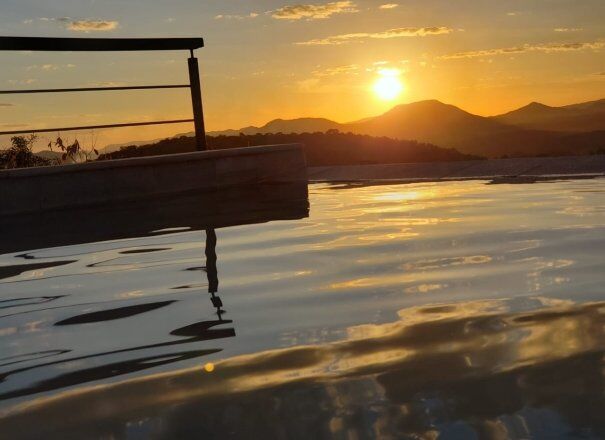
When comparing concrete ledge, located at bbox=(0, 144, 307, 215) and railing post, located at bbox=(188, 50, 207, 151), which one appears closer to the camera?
concrete ledge, located at bbox=(0, 144, 307, 215)

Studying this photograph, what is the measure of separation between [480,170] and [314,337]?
6.49 m

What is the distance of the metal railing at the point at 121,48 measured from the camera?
19.8 feet

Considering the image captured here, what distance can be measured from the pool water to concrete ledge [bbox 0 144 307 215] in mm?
2143

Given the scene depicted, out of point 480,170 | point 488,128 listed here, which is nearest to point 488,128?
point 488,128

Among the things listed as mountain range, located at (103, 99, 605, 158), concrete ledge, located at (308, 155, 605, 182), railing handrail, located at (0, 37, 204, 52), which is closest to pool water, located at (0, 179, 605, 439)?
railing handrail, located at (0, 37, 204, 52)

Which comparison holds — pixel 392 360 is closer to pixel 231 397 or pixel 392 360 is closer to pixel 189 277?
pixel 231 397

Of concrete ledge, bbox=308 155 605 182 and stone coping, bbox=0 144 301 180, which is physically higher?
stone coping, bbox=0 144 301 180

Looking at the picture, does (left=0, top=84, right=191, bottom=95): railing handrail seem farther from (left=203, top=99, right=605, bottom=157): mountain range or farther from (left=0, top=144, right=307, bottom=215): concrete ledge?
(left=203, top=99, right=605, bottom=157): mountain range

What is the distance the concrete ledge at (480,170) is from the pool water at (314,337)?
13.0 feet

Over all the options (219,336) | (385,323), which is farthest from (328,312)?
(219,336)

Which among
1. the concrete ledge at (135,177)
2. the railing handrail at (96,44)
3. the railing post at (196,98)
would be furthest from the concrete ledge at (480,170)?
the railing handrail at (96,44)

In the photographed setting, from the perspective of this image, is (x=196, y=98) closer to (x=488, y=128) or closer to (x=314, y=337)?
(x=314, y=337)

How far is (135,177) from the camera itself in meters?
6.08

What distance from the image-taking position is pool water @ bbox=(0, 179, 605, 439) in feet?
4.21
